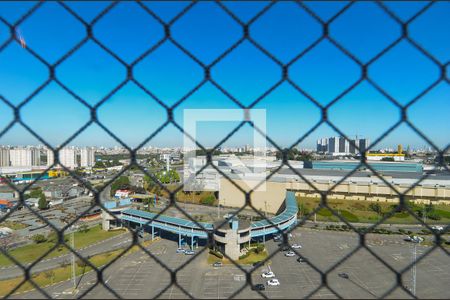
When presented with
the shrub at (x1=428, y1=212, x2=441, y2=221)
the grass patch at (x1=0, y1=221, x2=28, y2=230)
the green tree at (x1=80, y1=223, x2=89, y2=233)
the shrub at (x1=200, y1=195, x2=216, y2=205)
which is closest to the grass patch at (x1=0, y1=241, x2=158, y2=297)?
the green tree at (x1=80, y1=223, x2=89, y2=233)

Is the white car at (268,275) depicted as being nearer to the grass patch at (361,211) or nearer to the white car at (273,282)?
the white car at (273,282)

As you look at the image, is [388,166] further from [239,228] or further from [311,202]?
[239,228]

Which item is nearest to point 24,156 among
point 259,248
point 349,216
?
point 259,248

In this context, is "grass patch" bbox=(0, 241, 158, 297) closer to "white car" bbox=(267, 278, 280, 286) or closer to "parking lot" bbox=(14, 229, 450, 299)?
"parking lot" bbox=(14, 229, 450, 299)

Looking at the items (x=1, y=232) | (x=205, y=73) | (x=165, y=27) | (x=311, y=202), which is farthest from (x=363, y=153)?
(x=311, y=202)

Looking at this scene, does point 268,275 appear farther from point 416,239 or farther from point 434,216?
point 434,216

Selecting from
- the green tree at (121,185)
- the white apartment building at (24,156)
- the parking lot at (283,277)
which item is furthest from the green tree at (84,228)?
the white apartment building at (24,156)

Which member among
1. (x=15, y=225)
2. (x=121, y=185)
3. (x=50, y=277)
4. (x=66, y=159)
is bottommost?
(x=15, y=225)
